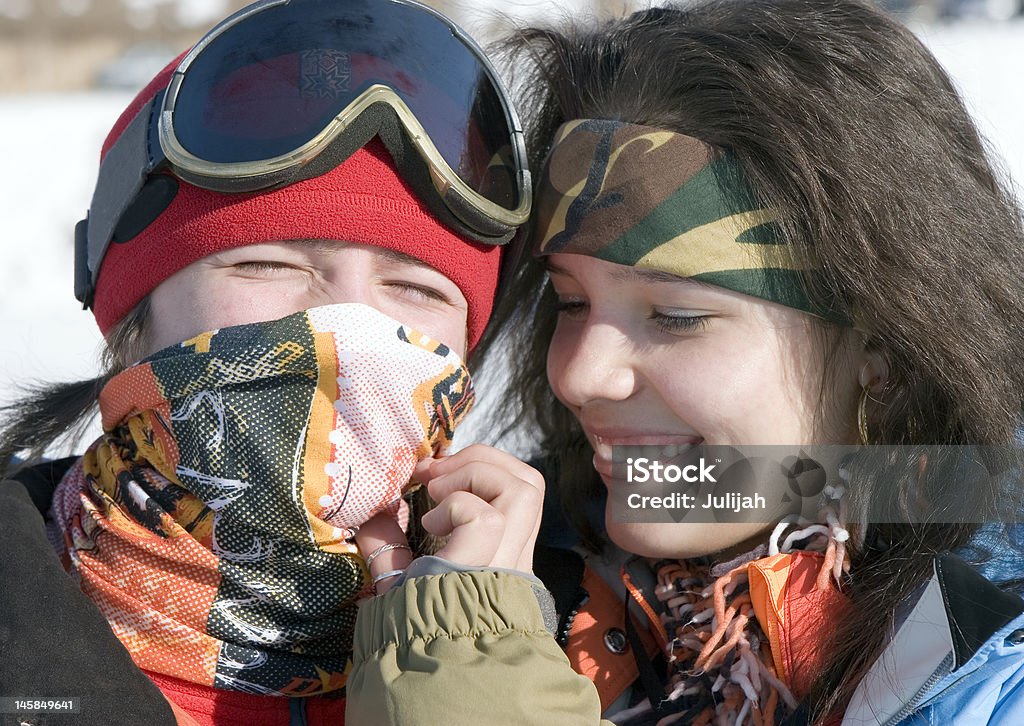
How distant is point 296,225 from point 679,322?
788 millimetres

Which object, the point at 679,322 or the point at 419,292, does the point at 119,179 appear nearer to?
the point at 419,292

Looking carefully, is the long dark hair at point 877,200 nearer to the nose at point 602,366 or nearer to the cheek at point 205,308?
the nose at point 602,366

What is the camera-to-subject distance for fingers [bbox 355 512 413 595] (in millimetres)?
2092

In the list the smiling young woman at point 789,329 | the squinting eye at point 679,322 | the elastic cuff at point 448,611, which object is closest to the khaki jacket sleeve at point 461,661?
the elastic cuff at point 448,611

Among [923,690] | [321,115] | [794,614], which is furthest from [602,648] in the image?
[321,115]

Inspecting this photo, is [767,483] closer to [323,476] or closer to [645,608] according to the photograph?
[645,608]

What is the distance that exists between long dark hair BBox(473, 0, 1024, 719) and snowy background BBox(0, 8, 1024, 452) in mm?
4098

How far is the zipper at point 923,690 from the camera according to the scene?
6.00 ft

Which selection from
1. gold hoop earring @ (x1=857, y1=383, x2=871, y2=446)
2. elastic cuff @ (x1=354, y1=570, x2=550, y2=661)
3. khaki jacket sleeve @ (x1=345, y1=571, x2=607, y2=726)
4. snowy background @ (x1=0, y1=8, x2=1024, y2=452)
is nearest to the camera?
khaki jacket sleeve @ (x1=345, y1=571, x2=607, y2=726)

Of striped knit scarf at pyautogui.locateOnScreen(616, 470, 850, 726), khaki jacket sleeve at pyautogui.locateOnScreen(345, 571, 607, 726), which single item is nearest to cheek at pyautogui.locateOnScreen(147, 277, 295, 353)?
khaki jacket sleeve at pyautogui.locateOnScreen(345, 571, 607, 726)

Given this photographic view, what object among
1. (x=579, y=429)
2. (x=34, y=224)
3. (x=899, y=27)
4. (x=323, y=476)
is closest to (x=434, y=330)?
(x=323, y=476)

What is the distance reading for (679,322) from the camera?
2248 mm

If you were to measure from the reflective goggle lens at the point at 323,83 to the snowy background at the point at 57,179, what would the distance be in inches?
143

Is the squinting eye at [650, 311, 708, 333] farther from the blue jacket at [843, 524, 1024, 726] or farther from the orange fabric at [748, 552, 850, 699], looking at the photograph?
the blue jacket at [843, 524, 1024, 726]
